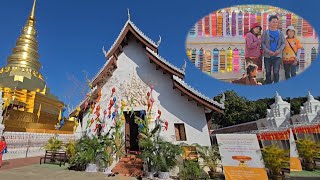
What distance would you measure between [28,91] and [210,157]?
74.9ft

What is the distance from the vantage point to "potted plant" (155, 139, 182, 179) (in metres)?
8.71

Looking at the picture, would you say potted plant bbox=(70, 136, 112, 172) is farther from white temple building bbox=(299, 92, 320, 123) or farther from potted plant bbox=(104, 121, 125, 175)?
white temple building bbox=(299, 92, 320, 123)

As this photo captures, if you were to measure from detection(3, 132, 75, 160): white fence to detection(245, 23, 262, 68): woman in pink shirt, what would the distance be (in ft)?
65.9

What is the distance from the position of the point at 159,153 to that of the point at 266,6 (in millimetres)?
19516

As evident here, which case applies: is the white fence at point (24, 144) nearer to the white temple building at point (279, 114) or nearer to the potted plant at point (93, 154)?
the potted plant at point (93, 154)

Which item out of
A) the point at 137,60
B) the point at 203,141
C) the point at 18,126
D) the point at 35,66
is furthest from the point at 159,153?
the point at 35,66

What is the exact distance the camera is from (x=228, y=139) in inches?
289

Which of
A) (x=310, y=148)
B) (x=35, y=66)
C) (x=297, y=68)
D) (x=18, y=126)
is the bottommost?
(x=310, y=148)

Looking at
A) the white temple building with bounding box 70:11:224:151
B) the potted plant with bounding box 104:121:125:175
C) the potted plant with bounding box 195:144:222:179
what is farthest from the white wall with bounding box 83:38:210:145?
the potted plant with bounding box 104:121:125:175

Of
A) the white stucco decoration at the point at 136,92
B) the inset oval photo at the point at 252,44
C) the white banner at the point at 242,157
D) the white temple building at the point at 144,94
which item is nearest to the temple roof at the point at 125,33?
the white temple building at the point at 144,94

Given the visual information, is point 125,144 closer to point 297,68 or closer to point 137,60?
point 137,60

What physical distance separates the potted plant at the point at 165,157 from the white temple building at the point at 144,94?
4.94 ft

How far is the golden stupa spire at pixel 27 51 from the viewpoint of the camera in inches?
1178

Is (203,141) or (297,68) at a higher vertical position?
(297,68)
